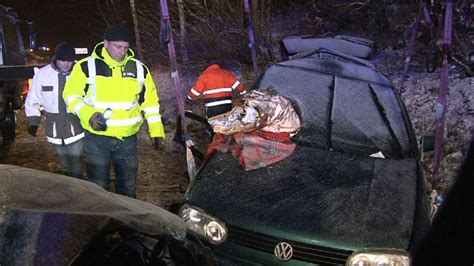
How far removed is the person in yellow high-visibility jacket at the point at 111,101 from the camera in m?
3.94

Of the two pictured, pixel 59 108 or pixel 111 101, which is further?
pixel 59 108

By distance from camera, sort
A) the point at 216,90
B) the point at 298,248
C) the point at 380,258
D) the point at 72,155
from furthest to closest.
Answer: the point at 216,90 < the point at 72,155 < the point at 298,248 < the point at 380,258

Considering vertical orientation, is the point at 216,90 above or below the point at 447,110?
above

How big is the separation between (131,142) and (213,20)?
8.57m

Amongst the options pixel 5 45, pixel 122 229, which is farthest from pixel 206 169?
pixel 5 45

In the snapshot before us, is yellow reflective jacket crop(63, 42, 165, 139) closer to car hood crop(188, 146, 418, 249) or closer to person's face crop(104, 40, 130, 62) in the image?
person's face crop(104, 40, 130, 62)

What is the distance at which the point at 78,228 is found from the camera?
204 centimetres

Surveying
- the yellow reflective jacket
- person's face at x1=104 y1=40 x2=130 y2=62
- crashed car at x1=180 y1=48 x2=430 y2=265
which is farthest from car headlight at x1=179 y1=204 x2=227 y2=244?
person's face at x1=104 y1=40 x2=130 y2=62

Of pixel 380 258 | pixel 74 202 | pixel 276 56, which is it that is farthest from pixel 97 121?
pixel 276 56

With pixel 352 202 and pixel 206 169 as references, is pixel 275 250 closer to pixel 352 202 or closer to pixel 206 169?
pixel 352 202

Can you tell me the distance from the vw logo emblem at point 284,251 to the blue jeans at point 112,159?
195 cm

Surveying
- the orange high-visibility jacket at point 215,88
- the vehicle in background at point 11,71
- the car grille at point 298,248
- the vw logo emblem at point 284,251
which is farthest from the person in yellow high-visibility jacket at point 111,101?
the vehicle in background at point 11,71

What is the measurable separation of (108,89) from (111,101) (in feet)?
0.33

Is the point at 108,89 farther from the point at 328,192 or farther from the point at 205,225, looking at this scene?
the point at 328,192
